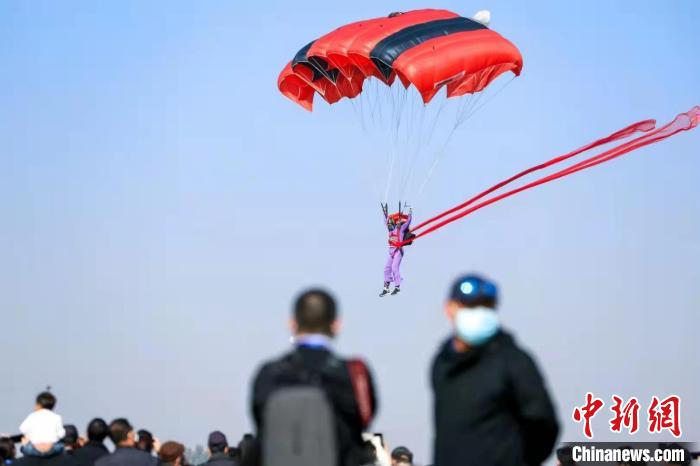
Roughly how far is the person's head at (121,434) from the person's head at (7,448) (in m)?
1.79

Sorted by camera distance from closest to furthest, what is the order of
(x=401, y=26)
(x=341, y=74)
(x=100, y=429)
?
(x=100, y=429)
(x=401, y=26)
(x=341, y=74)

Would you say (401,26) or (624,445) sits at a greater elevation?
(401,26)

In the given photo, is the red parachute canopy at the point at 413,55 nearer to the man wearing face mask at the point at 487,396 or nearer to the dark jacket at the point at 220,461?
the dark jacket at the point at 220,461

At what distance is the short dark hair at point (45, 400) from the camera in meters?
10.4

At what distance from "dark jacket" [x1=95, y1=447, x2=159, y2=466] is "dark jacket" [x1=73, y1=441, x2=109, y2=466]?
61 centimetres

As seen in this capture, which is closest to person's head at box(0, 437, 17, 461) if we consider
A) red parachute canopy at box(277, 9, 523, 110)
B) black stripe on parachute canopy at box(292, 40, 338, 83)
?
red parachute canopy at box(277, 9, 523, 110)

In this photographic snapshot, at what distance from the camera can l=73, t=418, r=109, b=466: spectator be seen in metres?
10.7

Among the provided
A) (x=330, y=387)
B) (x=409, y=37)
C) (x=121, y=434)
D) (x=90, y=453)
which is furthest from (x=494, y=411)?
(x=409, y=37)

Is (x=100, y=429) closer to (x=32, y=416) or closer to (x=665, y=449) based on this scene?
(x=32, y=416)

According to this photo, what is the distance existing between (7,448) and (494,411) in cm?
702

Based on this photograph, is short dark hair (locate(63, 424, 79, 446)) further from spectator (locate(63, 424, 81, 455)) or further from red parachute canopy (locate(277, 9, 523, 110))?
red parachute canopy (locate(277, 9, 523, 110))

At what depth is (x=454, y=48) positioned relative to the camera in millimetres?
23750

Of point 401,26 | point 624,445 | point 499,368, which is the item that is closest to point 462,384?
point 499,368

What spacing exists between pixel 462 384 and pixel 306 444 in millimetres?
930
